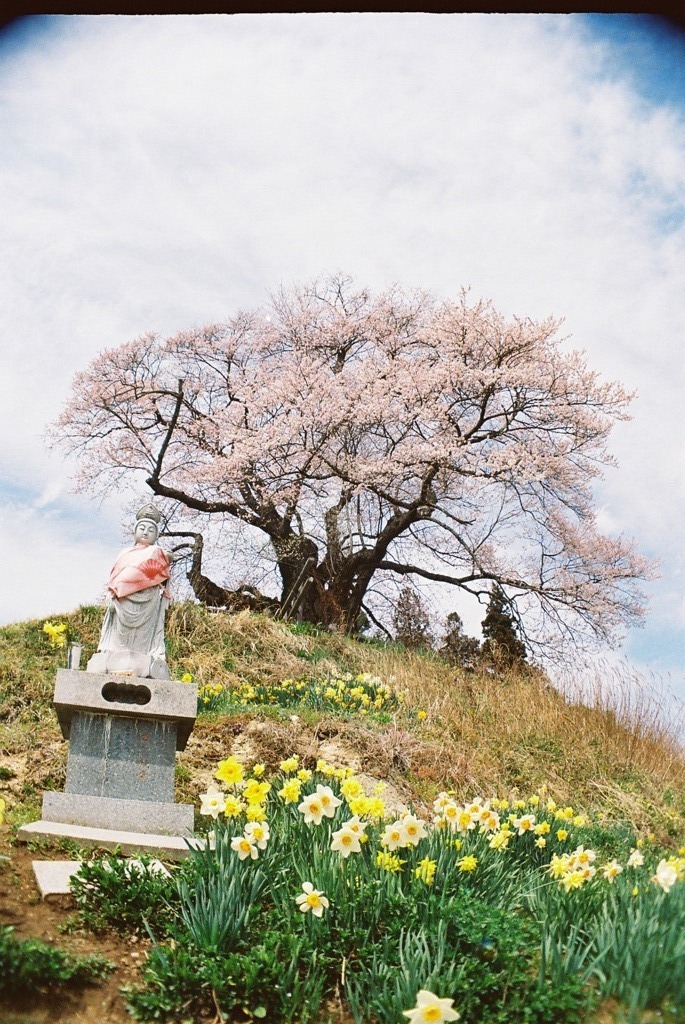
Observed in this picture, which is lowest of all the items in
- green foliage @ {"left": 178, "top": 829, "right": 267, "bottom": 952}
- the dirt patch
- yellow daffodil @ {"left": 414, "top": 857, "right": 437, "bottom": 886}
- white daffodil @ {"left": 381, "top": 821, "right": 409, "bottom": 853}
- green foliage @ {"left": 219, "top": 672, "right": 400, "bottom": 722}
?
the dirt patch

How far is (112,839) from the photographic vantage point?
4.43 m

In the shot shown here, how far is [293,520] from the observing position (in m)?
14.3

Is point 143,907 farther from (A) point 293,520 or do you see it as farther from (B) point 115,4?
(A) point 293,520

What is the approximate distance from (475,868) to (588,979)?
2.39ft

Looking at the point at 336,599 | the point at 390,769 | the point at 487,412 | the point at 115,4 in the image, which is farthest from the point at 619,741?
the point at 115,4

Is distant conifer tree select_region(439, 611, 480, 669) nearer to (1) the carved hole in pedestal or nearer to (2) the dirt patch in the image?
(1) the carved hole in pedestal

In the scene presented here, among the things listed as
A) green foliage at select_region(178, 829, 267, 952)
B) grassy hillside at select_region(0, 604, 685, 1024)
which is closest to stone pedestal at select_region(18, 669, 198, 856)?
grassy hillside at select_region(0, 604, 685, 1024)

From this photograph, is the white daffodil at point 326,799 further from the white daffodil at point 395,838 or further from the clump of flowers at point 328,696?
the clump of flowers at point 328,696

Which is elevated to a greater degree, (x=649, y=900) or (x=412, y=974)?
(x=649, y=900)

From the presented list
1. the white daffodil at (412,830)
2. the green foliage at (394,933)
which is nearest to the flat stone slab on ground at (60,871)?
the green foliage at (394,933)

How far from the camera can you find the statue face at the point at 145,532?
582cm

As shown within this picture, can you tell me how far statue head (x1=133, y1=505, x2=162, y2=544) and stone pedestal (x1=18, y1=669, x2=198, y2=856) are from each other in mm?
1074

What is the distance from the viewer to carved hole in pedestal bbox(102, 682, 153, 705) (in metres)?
5.20

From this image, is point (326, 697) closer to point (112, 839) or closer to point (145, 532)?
point (145, 532)
